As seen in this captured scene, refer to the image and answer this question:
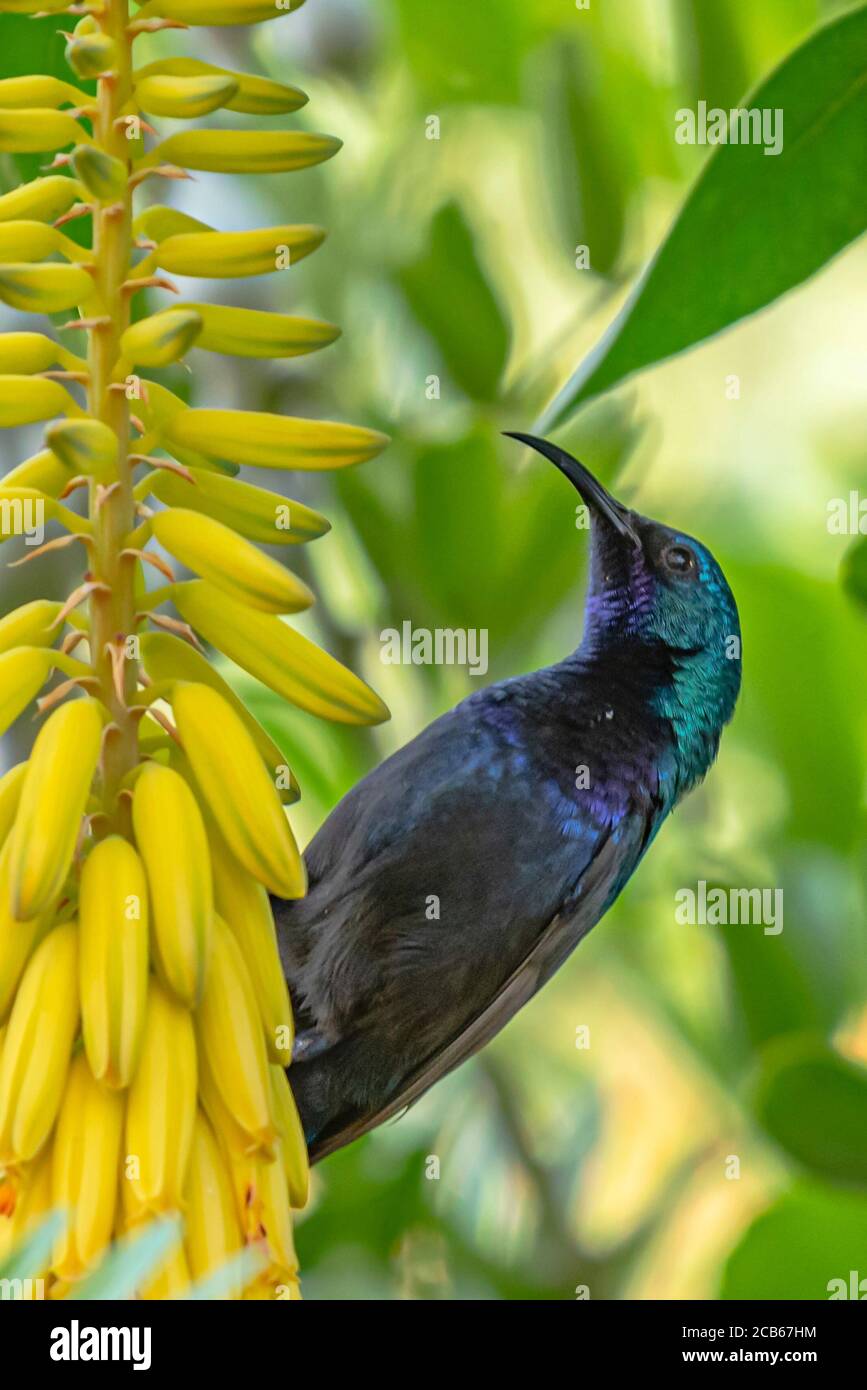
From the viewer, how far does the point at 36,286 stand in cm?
64

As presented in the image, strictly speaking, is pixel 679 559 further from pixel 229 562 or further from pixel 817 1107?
pixel 229 562

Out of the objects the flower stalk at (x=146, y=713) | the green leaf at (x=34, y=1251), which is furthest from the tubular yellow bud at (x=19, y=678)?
the green leaf at (x=34, y=1251)

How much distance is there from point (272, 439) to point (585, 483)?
1.25 feet

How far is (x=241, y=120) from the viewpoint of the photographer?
1.25m

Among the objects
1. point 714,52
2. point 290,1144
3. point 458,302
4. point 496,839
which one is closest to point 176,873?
point 290,1144

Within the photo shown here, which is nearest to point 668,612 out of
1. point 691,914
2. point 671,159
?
point 691,914

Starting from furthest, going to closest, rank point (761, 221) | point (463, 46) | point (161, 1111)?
point (463, 46)
point (761, 221)
point (161, 1111)

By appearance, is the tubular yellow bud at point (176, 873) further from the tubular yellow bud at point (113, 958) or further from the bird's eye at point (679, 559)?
the bird's eye at point (679, 559)

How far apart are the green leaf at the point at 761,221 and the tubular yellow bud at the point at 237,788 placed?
24 centimetres

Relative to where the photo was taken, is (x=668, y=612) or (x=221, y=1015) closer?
(x=221, y=1015)

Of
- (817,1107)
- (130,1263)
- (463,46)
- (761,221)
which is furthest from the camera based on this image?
(463,46)

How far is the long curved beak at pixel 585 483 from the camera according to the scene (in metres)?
1.00
